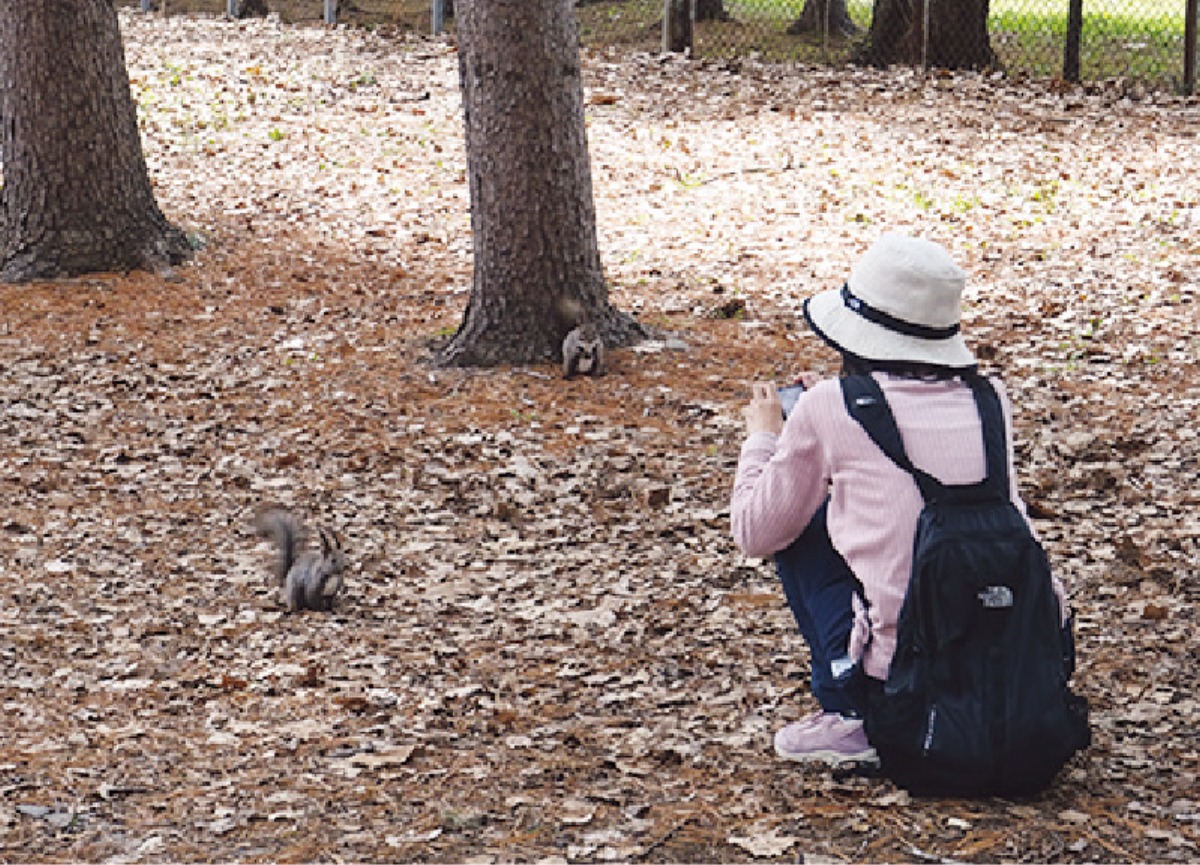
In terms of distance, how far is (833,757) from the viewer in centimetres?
405

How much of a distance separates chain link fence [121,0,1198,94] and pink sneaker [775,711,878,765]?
1178 centimetres

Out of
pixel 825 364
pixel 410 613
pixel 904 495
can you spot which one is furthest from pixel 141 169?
pixel 904 495

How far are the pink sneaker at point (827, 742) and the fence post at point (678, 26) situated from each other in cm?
1311

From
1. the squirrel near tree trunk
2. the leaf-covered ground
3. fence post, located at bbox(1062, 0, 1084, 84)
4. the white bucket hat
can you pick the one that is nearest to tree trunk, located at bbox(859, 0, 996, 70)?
fence post, located at bbox(1062, 0, 1084, 84)

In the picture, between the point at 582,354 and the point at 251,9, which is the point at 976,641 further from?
the point at 251,9

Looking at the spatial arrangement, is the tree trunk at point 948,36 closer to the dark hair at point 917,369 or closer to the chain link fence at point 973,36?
the chain link fence at point 973,36

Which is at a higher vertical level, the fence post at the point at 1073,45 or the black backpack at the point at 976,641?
the fence post at the point at 1073,45

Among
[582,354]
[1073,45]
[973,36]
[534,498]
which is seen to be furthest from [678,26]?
[534,498]

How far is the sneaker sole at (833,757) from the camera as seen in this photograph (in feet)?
13.1

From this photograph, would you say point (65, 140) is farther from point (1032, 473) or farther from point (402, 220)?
point (1032, 473)

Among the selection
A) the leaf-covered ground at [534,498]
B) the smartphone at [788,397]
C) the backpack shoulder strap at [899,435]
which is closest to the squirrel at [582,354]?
the leaf-covered ground at [534,498]

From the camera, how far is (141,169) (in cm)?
1020

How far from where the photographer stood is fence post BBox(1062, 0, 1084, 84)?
14695 millimetres

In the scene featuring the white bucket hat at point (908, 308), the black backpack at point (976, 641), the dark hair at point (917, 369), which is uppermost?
the white bucket hat at point (908, 308)
